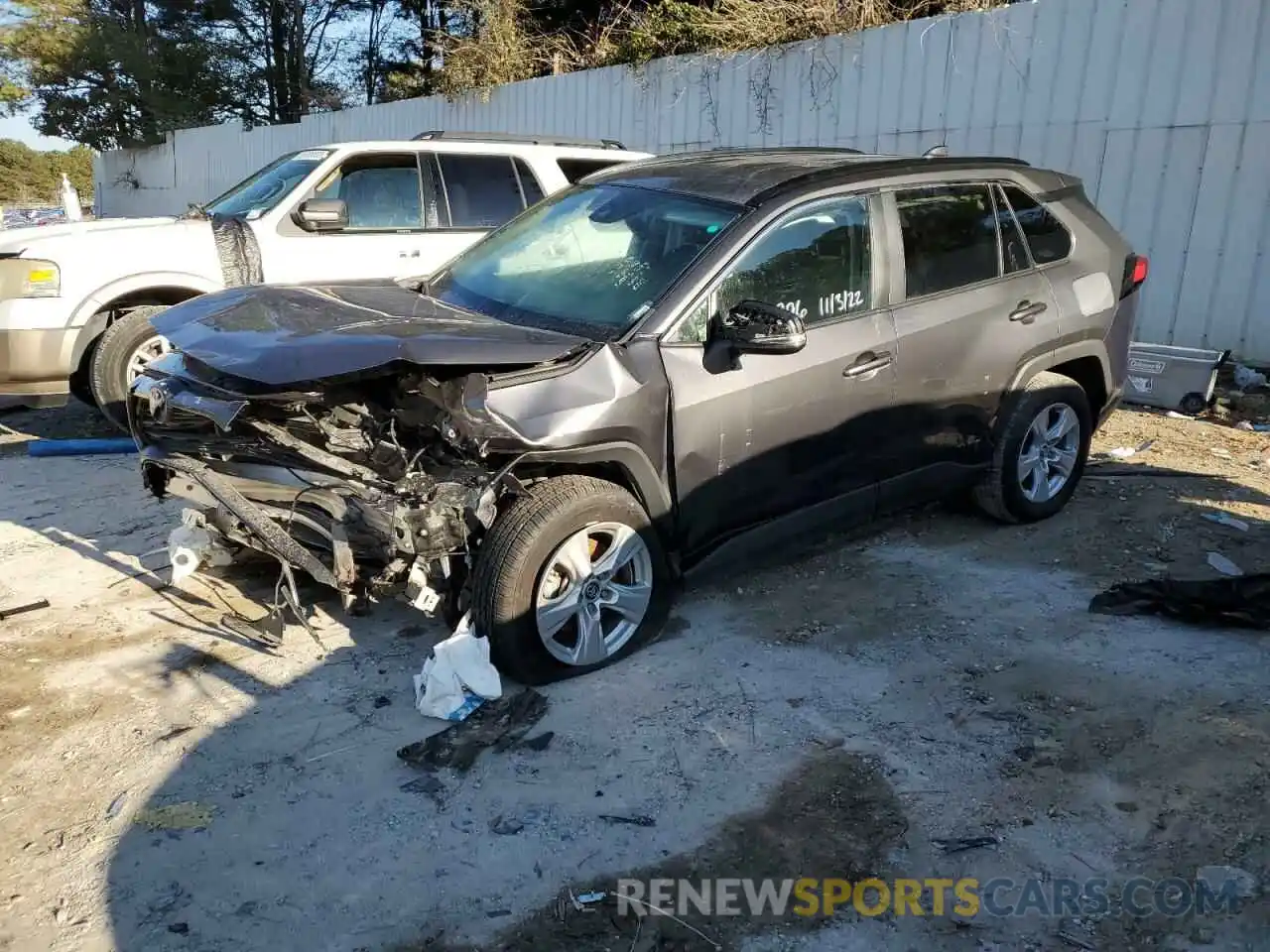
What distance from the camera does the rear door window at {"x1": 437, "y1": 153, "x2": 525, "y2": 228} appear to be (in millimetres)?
7695

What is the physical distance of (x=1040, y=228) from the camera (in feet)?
17.0

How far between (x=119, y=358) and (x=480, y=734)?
4.54 m

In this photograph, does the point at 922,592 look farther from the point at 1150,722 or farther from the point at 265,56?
the point at 265,56

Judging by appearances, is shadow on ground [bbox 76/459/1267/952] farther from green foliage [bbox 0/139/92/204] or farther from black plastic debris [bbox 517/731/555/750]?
green foliage [bbox 0/139/92/204]

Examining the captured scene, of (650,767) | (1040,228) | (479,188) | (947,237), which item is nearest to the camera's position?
(650,767)

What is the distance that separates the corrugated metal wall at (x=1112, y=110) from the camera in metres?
7.94

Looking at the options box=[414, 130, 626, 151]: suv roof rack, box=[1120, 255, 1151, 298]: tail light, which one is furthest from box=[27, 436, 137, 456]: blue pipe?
box=[1120, 255, 1151, 298]: tail light

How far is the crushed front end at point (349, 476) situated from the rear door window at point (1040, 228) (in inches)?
123

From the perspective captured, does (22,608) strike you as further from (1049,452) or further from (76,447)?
(1049,452)

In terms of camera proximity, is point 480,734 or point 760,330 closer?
point 480,734

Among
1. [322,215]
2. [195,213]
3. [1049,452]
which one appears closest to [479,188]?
[322,215]

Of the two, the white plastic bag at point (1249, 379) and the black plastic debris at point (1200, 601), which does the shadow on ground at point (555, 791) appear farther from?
the white plastic bag at point (1249, 379)

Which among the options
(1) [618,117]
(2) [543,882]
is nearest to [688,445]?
(2) [543,882]

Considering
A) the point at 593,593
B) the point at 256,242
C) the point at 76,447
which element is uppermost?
the point at 256,242
